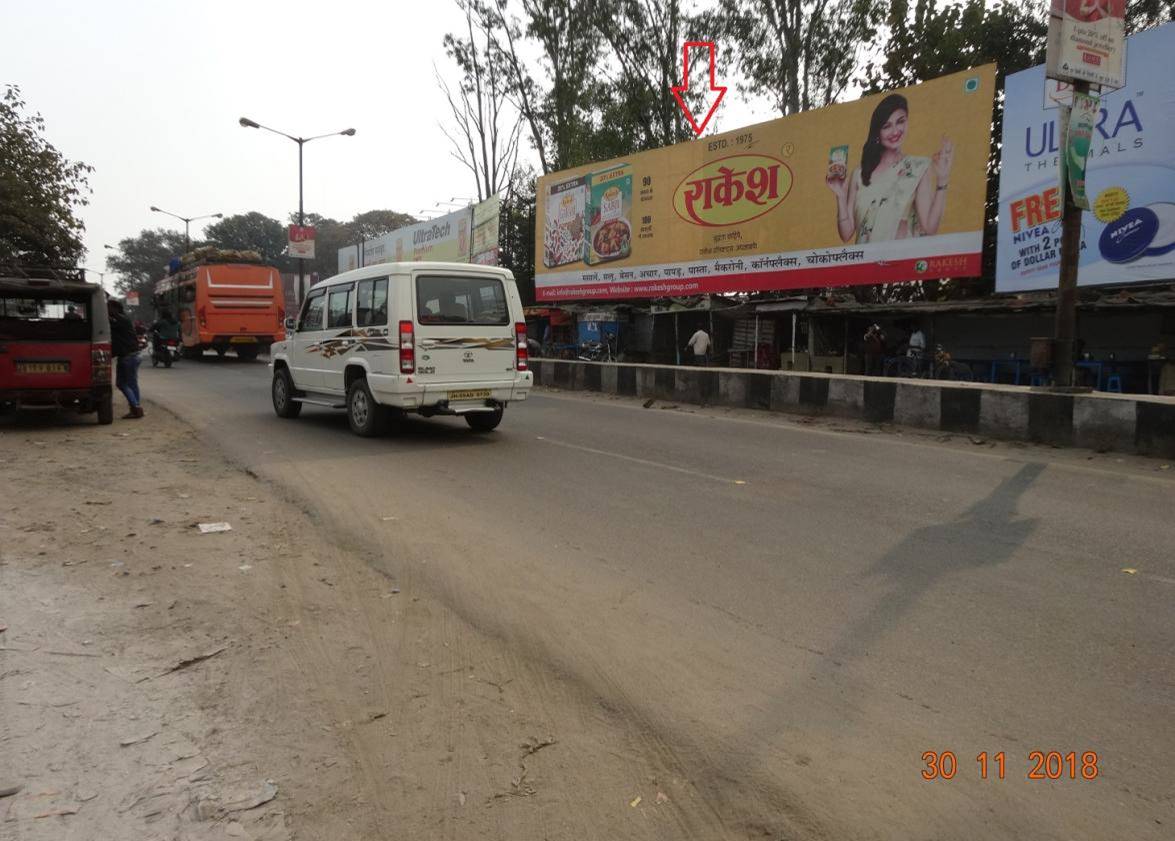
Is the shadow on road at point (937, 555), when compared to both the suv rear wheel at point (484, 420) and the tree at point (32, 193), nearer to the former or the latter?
the suv rear wheel at point (484, 420)

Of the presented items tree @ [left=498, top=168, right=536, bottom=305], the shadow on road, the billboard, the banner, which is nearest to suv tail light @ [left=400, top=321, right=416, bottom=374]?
the shadow on road

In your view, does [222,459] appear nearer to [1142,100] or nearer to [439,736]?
[439,736]

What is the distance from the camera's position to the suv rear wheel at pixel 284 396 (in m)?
11.9

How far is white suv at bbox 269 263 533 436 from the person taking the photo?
30.3 ft

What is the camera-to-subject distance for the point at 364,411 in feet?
32.8

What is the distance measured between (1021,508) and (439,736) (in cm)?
519

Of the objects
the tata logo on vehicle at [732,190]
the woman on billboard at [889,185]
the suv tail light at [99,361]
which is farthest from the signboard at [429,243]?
the suv tail light at [99,361]

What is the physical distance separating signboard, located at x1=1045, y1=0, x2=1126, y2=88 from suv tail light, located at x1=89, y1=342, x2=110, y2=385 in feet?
39.9

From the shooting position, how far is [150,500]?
680 centimetres

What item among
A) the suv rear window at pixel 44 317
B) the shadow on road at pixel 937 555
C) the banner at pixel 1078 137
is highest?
the banner at pixel 1078 137

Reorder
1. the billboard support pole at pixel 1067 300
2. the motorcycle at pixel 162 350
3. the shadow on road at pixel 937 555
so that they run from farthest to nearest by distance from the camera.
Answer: the motorcycle at pixel 162 350 → the billboard support pole at pixel 1067 300 → the shadow on road at pixel 937 555

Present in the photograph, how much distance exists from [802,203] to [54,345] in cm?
1526

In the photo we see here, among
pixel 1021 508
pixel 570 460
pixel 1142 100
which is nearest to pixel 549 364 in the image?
pixel 570 460
